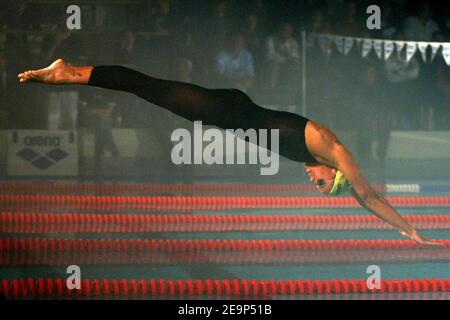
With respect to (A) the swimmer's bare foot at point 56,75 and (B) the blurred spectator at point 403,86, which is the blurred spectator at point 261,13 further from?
(A) the swimmer's bare foot at point 56,75

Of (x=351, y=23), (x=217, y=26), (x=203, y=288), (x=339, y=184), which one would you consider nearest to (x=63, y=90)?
(x=217, y=26)

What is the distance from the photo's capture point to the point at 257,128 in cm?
444

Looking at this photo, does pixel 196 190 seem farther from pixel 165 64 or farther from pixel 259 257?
pixel 259 257

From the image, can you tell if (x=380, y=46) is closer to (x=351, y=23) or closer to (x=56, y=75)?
(x=351, y=23)

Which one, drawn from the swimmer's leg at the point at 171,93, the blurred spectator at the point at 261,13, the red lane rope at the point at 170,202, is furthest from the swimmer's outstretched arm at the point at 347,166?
the blurred spectator at the point at 261,13

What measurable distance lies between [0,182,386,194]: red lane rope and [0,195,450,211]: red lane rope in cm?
43

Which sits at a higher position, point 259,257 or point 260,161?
point 260,161

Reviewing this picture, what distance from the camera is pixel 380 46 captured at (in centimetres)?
1001

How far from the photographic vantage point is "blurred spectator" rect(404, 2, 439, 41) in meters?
10.2

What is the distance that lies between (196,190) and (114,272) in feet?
10.1

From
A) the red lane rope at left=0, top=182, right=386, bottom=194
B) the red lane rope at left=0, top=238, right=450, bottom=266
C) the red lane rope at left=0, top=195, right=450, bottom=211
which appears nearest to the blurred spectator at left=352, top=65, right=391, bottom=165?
the red lane rope at left=0, top=182, right=386, bottom=194

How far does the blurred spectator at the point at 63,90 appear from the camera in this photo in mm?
8562

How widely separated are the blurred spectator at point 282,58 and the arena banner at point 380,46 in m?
0.32
